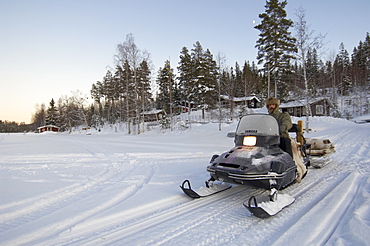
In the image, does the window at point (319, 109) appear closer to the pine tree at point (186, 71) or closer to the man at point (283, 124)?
the pine tree at point (186, 71)

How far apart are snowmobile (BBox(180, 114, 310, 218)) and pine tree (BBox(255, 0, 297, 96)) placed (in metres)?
21.4

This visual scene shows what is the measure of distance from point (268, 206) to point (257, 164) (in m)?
0.68

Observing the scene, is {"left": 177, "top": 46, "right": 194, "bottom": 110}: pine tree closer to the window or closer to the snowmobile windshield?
the window

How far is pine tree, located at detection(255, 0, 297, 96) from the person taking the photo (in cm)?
2275

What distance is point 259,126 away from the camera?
4375 millimetres

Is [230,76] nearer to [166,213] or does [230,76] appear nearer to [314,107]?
[314,107]

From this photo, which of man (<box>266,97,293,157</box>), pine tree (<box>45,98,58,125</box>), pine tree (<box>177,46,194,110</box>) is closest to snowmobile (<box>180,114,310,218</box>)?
man (<box>266,97,293,157</box>)

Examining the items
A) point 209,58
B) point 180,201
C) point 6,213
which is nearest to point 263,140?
point 180,201

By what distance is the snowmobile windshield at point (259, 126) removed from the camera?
427 centimetres

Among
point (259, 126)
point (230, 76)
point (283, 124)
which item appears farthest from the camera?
point (230, 76)

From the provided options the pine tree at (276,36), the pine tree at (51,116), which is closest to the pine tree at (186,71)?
the pine tree at (276,36)

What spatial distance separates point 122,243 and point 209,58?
34119 millimetres

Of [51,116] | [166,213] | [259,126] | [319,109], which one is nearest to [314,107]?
[319,109]

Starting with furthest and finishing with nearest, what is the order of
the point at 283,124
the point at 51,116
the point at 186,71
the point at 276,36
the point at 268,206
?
the point at 51,116 < the point at 186,71 < the point at 276,36 < the point at 283,124 < the point at 268,206
